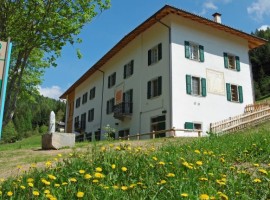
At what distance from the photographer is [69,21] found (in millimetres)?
16688

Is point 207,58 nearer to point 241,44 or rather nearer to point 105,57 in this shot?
point 241,44

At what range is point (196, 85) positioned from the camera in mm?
23484

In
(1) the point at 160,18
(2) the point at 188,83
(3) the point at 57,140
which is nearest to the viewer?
(3) the point at 57,140

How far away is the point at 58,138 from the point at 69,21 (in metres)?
6.47

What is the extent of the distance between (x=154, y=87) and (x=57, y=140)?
39.5 ft

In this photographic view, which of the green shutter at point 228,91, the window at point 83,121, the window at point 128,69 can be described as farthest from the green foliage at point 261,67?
the window at point 128,69

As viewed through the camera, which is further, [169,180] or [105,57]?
[105,57]

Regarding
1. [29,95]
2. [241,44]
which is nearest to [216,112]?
[241,44]

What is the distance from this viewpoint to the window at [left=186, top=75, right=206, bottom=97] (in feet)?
74.7

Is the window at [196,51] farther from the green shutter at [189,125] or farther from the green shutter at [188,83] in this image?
the green shutter at [189,125]

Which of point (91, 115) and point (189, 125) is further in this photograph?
point (91, 115)

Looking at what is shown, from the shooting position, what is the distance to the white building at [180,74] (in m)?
22.3

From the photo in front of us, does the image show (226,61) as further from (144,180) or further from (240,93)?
(144,180)

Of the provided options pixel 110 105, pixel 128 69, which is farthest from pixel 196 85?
pixel 110 105
